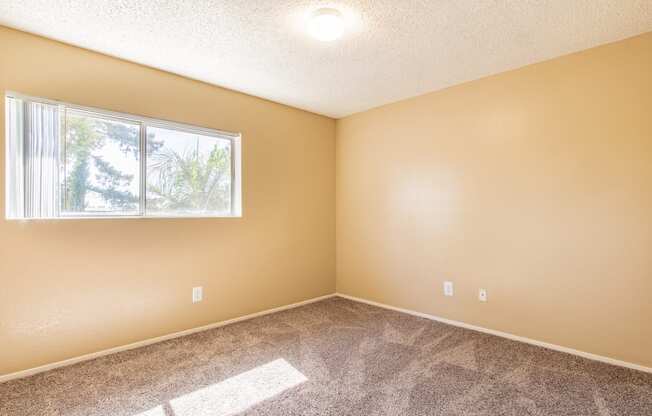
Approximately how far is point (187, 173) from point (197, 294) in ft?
3.77

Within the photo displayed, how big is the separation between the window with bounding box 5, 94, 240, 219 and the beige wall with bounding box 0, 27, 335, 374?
9cm

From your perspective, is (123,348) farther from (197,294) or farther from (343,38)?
(343,38)

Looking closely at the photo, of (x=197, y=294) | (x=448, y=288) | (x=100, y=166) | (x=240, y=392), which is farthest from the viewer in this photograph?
(x=448, y=288)

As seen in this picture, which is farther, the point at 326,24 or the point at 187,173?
the point at 187,173

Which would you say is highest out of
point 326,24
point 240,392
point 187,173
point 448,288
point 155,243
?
point 326,24

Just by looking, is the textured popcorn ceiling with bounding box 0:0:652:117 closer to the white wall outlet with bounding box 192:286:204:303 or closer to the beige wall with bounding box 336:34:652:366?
the beige wall with bounding box 336:34:652:366

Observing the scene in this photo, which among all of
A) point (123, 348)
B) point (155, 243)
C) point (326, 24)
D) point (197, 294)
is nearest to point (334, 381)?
point (197, 294)

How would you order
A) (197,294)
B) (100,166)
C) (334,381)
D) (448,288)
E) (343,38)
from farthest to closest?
(448,288)
(197,294)
(100,166)
(343,38)
(334,381)

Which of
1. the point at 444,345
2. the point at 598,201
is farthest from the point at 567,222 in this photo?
the point at 444,345

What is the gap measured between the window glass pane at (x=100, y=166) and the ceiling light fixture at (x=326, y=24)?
5.70 ft

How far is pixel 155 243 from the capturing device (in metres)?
2.87

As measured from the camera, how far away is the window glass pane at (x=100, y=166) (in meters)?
2.51

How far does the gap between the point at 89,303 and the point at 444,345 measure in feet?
9.34

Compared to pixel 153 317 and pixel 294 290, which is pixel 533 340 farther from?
pixel 153 317
